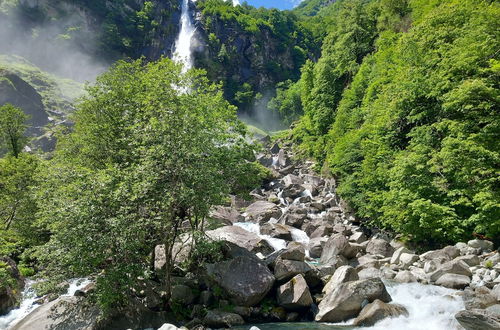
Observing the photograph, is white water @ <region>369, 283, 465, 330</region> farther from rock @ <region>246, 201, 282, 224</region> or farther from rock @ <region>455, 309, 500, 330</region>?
rock @ <region>246, 201, 282, 224</region>

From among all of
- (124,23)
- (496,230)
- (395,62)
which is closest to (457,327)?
(496,230)

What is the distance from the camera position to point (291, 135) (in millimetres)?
75688

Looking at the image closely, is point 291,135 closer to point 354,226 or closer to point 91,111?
point 354,226

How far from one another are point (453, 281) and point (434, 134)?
11.7 metres

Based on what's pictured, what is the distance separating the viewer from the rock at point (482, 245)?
62.0 ft

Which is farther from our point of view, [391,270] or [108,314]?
[391,270]

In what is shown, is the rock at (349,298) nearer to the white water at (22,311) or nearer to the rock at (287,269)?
the rock at (287,269)

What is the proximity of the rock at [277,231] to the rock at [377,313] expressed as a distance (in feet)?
50.6

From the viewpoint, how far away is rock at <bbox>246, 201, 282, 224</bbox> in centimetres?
3633

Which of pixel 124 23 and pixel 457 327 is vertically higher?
pixel 124 23

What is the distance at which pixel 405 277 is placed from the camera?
59.3ft

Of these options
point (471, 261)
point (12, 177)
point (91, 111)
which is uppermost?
point (91, 111)

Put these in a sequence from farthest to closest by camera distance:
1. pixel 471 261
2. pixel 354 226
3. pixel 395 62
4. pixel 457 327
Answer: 1. pixel 395 62
2. pixel 354 226
3. pixel 471 261
4. pixel 457 327

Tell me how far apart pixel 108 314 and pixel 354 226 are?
23084 millimetres
